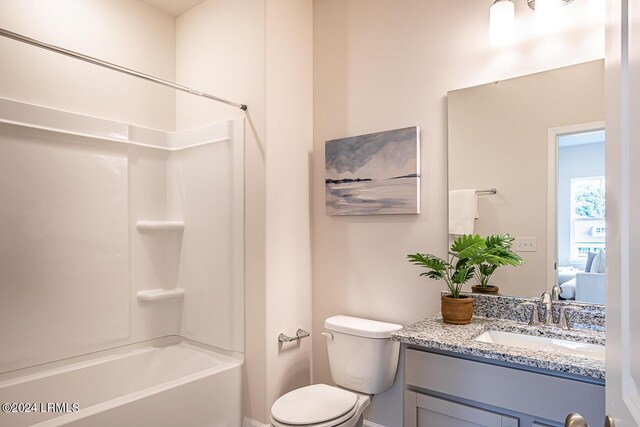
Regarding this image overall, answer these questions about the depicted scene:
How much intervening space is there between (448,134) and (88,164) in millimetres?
2124

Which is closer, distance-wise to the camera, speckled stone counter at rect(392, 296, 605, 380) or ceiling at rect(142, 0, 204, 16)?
speckled stone counter at rect(392, 296, 605, 380)

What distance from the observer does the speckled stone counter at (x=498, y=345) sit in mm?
1335

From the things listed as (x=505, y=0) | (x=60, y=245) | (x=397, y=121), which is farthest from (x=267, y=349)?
(x=505, y=0)

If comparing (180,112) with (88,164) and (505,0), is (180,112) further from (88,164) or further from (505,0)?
(505,0)

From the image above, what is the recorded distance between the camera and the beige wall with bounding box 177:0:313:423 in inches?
96.0

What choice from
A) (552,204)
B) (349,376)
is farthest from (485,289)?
(349,376)

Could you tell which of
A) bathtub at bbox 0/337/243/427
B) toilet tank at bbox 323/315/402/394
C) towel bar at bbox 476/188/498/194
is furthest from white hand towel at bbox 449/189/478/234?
bathtub at bbox 0/337/243/427

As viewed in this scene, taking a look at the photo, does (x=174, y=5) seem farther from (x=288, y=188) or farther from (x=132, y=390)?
(x=132, y=390)

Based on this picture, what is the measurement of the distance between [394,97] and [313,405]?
1.70m

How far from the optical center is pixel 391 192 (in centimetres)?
234

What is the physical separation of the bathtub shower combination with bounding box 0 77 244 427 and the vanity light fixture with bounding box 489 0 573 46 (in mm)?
1482

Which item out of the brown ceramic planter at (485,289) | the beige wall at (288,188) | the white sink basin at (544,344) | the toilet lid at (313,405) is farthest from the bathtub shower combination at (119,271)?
the white sink basin at (544,344)

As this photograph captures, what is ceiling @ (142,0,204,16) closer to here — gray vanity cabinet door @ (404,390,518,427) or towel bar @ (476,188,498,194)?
towel bar @ (476,188,498,194)

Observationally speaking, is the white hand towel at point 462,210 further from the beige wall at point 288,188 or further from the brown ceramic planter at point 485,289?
the beige wall at point 288,188
